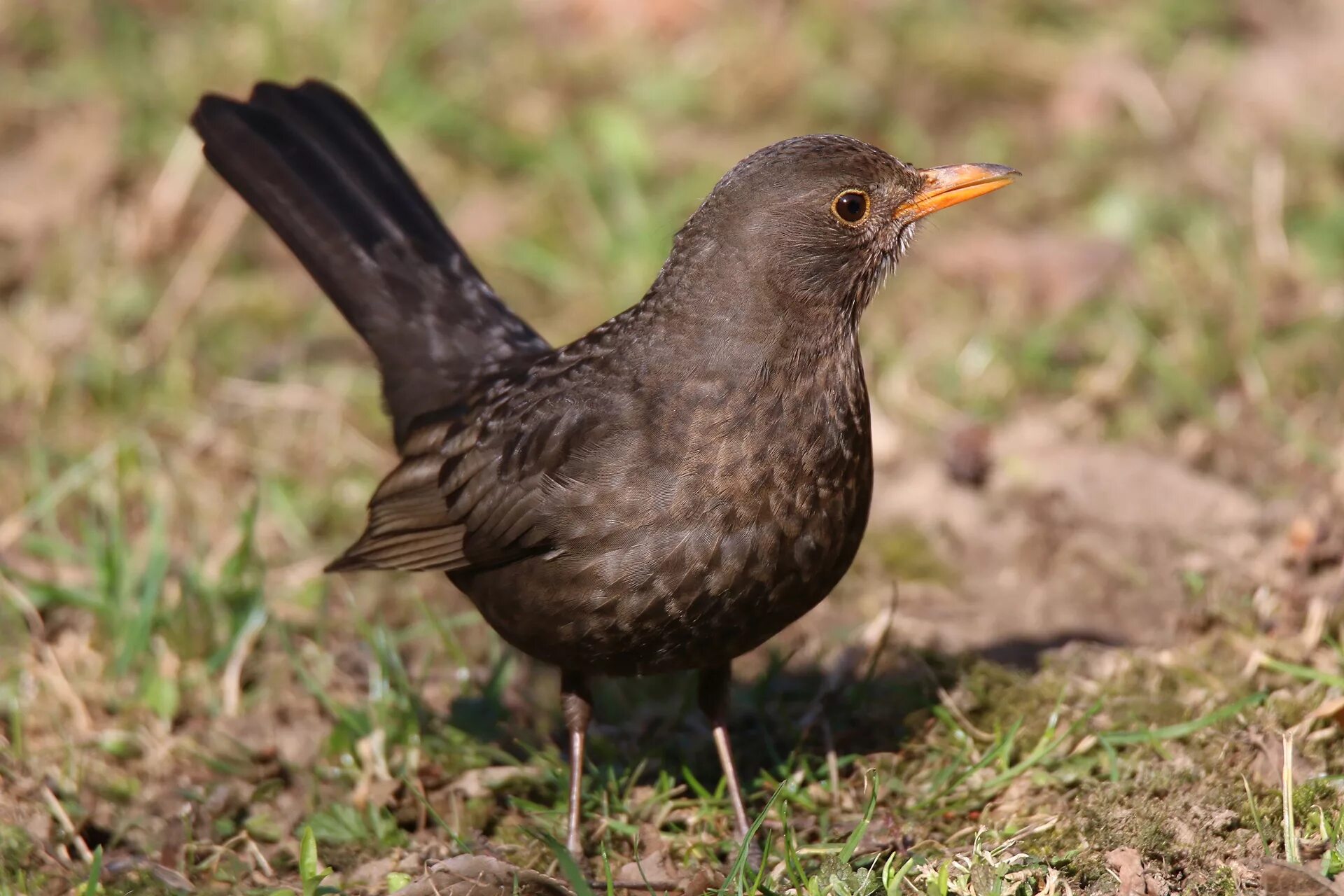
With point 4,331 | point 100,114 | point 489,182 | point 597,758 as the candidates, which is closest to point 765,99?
point 489,182

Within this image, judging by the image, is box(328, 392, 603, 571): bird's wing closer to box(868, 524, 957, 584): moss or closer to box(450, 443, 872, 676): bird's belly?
box(450, 443, 872, 676): bird's belly

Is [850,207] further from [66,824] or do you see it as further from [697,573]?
[66,824]

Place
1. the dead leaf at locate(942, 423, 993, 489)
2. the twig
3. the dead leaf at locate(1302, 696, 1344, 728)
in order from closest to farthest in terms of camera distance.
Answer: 1. the dead leaf at locate(1302, 696, 1344, 728)
2. the twig
3. the dead leaf at locate(942, 423, 993, 489)

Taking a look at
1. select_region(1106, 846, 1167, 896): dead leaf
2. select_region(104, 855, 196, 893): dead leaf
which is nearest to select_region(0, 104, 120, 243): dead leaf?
select_region(104, 855, 196, 893): dead leaf

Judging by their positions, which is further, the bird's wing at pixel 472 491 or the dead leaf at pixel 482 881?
the bird's wing at pixel 472 491

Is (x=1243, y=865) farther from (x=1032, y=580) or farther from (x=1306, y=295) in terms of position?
(x=1306, y=295)

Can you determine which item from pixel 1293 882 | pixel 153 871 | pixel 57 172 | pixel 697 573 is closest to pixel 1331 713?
pixel 1293 882

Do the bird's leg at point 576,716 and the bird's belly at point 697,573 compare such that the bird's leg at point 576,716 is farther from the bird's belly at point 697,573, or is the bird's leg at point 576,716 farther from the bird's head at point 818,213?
the bird's head at point 818,213

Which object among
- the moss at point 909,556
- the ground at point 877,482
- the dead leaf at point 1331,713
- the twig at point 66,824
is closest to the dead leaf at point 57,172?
the ground at point 877,482
